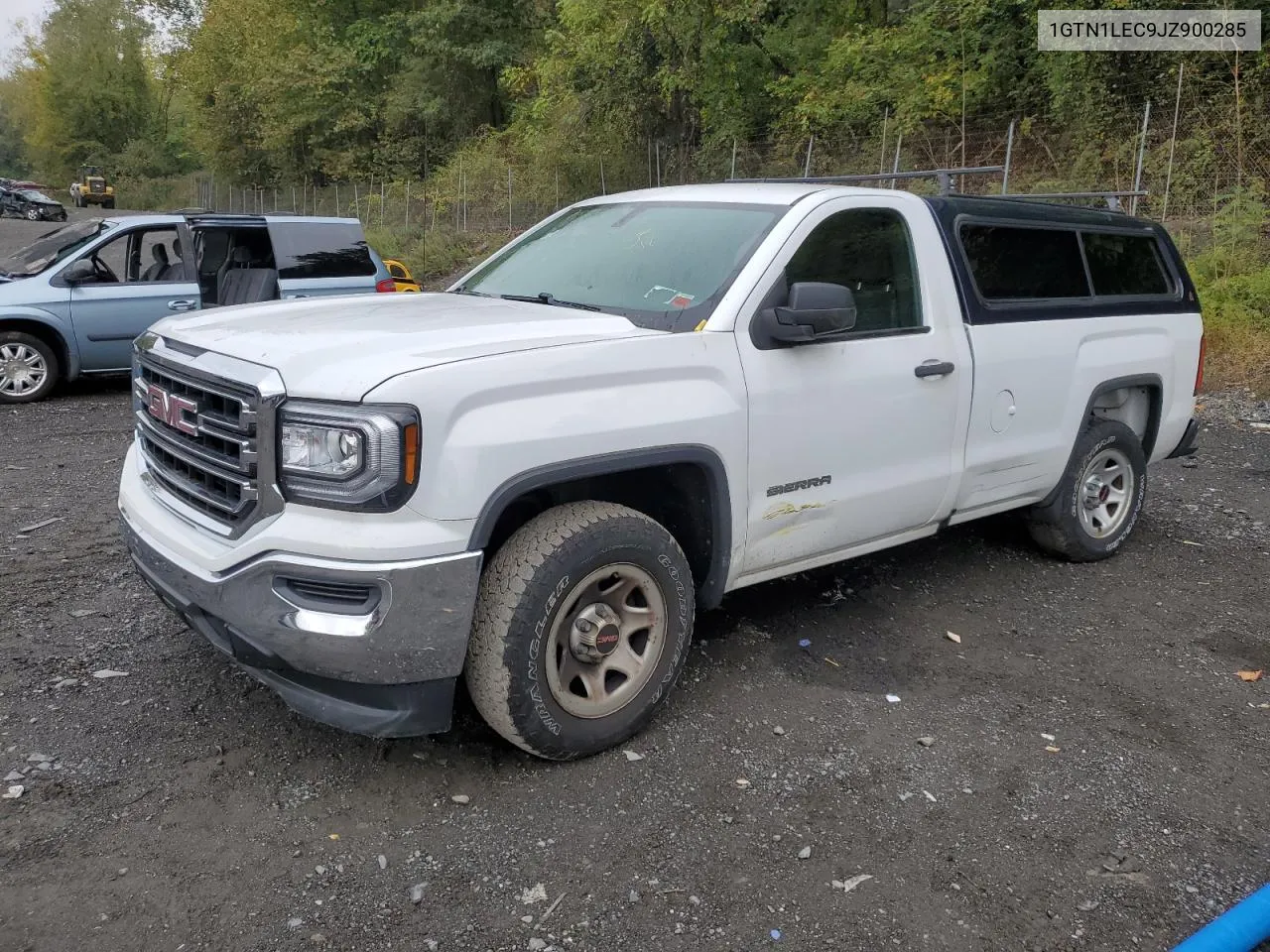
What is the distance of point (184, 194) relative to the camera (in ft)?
188

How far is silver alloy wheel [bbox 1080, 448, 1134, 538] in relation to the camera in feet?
18.0

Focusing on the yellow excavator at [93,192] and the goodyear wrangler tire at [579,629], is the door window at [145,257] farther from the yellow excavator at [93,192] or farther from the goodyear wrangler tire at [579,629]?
the yellow excavator at [93,192]

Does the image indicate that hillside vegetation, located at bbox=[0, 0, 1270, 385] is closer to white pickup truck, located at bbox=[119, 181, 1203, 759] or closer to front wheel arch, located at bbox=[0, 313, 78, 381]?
white pickup truck, located at bbox=[119, 181, 1203, 759]

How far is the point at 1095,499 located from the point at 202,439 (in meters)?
4.46

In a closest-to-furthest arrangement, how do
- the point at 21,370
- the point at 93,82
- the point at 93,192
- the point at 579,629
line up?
the point at 579,629 < the point at 21,370 < the point at 93,192 < the point at 93,82

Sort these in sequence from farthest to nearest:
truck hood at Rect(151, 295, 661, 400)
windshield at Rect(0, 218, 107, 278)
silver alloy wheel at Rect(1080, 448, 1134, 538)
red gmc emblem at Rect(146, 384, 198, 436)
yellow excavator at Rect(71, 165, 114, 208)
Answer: yellow excavator at Rect(71, 165, 114, 208)
windshield at Rect(0, 218, 107, 278)
silver alloy wheel at Rect(1080, 448, 1134, 538)
red gmc emblem at Rect(146, 384, 198, 436)
truck hood at Rect(151, 295, 661, 400)

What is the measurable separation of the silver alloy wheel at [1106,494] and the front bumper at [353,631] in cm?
375

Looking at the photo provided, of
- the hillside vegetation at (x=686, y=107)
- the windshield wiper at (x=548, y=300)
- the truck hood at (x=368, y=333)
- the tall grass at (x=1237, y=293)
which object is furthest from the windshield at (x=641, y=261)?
the hillside vegetation at (x=686, y=107)

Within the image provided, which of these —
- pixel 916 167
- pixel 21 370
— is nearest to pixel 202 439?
pixel 21 370

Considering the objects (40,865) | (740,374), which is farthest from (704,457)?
(40,865)

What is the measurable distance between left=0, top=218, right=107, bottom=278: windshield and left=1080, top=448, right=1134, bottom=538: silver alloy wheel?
865 cm

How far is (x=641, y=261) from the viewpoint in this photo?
406 centimetres

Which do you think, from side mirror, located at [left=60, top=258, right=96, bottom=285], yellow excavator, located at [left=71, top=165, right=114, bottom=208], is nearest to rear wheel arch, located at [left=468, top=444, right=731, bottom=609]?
side mirror, located at [left=60, top=258, right=96, bottom=285]

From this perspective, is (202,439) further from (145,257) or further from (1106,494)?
(145,257)
